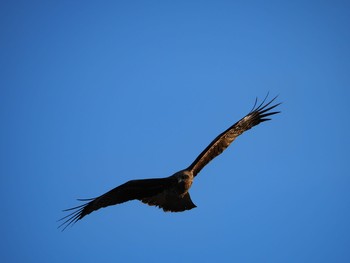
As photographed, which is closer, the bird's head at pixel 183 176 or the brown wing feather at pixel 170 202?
the bird's head at pixel 183 176

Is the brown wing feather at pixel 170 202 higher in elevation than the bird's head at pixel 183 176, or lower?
lower

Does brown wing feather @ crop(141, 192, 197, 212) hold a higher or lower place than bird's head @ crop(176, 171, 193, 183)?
lower

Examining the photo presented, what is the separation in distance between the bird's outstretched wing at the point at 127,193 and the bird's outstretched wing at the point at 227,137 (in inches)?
30.7

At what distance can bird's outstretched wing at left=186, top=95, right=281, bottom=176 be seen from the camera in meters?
9.95

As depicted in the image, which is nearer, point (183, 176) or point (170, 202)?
point (183, 176)

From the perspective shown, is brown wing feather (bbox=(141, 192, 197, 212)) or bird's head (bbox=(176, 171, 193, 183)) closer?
bird's head (bbox=(176, 171, 193, 183))

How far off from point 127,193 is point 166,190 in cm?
93

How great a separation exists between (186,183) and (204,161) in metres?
0.85

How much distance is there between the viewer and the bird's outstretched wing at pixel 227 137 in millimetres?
9953

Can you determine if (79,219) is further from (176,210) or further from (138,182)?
(176,210)

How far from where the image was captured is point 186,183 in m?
9.55

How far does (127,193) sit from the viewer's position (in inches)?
385

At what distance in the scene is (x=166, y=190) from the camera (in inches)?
389

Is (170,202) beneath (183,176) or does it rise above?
beneath
